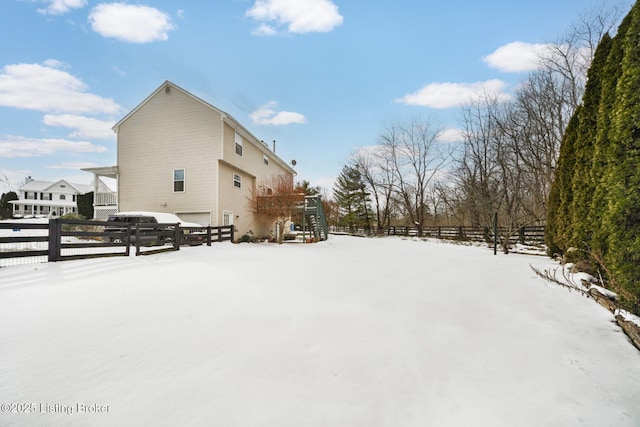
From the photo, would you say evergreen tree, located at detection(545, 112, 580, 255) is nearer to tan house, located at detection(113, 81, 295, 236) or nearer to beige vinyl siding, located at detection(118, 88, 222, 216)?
tan house, located at detection(113, 81, 295, 236)

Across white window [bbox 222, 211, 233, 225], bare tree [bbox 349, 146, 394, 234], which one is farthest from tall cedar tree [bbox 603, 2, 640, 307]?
bare tree [bbox 349, 146, 394, 234]

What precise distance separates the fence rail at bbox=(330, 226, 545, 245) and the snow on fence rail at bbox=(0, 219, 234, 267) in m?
11.9

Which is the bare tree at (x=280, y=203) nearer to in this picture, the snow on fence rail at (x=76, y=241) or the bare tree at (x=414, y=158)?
the snow on fence rail at (x=76, y=241)

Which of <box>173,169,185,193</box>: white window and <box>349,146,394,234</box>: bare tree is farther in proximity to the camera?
<box>349,146,394,234</box>: bare tree

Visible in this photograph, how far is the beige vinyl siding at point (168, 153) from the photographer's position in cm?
1262

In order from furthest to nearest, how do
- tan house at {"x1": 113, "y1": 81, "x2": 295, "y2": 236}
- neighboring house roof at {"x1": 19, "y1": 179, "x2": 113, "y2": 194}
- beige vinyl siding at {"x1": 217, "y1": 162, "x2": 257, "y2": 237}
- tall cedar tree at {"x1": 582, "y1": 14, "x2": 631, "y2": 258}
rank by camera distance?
neighboring house roof at {"x1": 19, "y1": 179, "x2": 113, "y2": 194} < beige vinyl siding at {"x1": 217, "y1": 162, "x2": 257, "y2": 237} < tan house at {"x1": 113, "y1": 81, "x2": 295, "y2": 236} < tall cedar tree at {"x1": 582, "y1": 14, "x2": 631, "y2": 258}

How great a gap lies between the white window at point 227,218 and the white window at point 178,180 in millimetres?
2306

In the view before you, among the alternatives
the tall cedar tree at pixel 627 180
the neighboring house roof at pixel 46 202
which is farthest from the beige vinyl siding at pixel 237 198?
the neighboring house roof at pixel 46 202

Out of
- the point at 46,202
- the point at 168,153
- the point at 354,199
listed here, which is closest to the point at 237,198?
the point at 168,153

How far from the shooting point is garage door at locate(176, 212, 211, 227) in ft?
41.7

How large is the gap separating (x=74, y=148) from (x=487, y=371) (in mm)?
Result: 31862

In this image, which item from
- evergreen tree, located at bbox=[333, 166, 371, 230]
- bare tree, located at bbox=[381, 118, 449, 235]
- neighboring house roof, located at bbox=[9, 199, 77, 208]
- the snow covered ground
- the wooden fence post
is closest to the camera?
the snow covered ground

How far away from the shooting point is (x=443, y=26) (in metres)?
9.58

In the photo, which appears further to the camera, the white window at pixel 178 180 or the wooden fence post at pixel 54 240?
the white window at pixel 178 180
